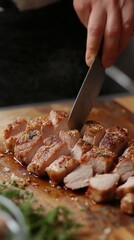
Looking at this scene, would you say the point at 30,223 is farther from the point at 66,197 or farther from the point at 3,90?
the point at 3,90

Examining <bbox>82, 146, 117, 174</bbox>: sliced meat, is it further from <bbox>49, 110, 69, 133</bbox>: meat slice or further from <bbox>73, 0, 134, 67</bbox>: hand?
<bbox>73, 0, 134, 67</bbox>: hand

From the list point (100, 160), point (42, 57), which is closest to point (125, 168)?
point (100, 160)

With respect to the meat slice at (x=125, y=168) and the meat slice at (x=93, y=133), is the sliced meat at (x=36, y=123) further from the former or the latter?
the meat slice at (x=125, y=168)

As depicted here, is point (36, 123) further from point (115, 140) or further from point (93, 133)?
point (115, 140)

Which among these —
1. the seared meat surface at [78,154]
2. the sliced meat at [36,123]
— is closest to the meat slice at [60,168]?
the seared meat surface at [78,154]

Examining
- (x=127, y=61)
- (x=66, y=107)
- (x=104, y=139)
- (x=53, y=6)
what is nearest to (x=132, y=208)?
(x=104, y=139)

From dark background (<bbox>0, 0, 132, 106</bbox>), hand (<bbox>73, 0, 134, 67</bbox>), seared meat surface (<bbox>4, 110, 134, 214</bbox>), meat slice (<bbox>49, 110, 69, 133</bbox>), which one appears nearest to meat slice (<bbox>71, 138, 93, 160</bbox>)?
seared meat surface (<bbox>4, 110, 134, 214</bbox>)
